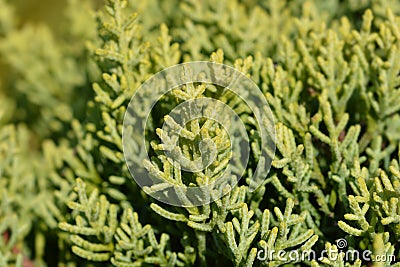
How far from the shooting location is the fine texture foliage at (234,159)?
116cm

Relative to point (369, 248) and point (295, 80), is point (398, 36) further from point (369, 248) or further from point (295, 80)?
point (369, 248)

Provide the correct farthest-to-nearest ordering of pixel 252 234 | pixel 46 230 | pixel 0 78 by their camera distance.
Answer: pixel 0 78 < pixel 46 230 < pixel 252 234

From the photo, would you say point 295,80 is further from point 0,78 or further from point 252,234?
point 0,78

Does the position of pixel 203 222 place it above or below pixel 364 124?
below

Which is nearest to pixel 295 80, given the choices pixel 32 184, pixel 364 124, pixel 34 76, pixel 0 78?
pixel 364 124

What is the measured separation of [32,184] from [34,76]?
2.04 ft

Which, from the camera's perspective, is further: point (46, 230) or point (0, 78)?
point (0, 78)

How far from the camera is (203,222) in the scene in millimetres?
1215

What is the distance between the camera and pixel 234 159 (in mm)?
1371

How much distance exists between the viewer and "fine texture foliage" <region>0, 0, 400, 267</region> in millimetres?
1164

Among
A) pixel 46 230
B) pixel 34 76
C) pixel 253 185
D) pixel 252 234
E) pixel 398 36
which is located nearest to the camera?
pixel 252 234

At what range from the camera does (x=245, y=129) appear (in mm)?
1407

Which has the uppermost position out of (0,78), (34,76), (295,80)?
(0,78)

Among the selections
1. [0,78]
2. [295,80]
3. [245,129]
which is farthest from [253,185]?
[0,78]
